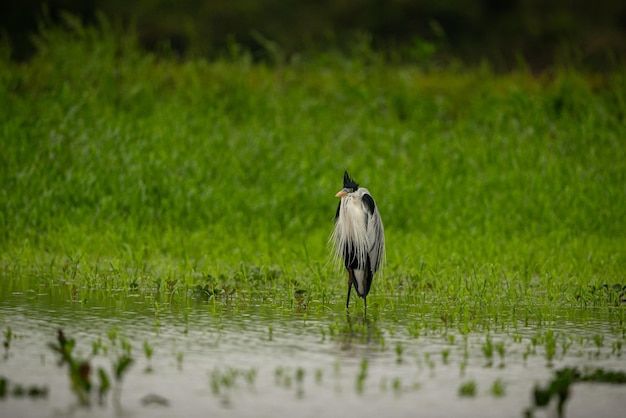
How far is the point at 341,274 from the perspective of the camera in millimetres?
8516

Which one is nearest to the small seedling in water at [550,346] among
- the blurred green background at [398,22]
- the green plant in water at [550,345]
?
the green plant in water at [550,345]

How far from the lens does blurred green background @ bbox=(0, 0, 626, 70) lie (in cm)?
2358

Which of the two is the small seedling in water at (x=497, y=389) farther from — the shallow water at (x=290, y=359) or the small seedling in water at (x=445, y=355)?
the small seedling in water at (x=445, y=355)

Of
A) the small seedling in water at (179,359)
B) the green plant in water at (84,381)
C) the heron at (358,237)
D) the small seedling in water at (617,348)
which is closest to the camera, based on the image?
the green plant in water at (84,381)

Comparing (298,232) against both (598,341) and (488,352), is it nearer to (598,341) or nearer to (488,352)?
(598,341)

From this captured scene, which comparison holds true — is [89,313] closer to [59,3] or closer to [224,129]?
[224,129]

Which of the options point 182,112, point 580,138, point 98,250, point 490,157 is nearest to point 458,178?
point 490,157

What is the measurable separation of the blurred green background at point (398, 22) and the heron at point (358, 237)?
16462mm

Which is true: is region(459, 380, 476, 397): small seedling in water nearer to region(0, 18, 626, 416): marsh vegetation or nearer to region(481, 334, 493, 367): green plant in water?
region(0, 18, 626, 416): marsh vegetation

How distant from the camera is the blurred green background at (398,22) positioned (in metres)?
23.6

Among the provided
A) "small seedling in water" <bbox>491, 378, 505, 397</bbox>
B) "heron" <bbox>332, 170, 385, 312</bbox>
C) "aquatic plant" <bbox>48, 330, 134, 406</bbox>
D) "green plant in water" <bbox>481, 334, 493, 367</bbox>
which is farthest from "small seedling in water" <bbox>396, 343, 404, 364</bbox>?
"heron" <bbox>332, 170, 385, 312</bbox>

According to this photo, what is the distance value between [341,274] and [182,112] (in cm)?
617

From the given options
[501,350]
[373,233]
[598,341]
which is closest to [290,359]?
[501,350]

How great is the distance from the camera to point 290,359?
5.32 m
